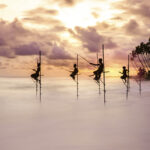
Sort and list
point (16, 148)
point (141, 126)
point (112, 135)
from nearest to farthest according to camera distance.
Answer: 1. point (16, 148)
2. point (112, 135)
3. point (141, 126)

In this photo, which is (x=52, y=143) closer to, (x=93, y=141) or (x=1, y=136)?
(x=93, y=141)

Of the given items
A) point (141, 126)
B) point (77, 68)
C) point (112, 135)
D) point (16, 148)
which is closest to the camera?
point (16, 148)

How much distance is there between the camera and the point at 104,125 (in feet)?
62.0

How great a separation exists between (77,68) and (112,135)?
80.3 feet

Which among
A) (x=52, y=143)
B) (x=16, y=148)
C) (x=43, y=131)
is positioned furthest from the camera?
(x=43, y=131)

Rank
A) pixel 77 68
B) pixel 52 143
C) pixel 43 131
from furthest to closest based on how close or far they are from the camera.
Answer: pixel 77 68 → pixel 43 131 → pixel 52 143

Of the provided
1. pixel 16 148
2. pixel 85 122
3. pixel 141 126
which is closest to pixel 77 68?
pixel 85 122

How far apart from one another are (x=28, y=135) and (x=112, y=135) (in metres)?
5.21

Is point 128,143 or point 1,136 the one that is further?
point 1,136

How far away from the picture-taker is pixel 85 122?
67.2 ft

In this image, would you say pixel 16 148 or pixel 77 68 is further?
pixel 77 68

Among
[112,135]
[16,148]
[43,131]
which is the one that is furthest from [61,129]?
[16,148]

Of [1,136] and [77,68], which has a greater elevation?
[77,68]

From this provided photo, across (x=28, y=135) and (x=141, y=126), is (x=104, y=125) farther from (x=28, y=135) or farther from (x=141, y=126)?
(x=28, y=135)
